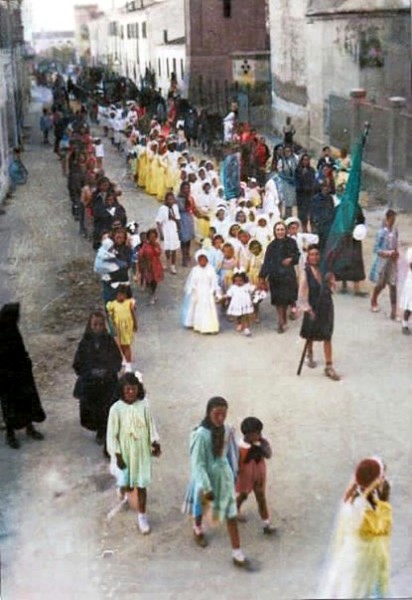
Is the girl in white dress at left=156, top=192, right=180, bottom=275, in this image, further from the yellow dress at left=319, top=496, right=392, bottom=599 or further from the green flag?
the yellow dress at left=319, top=496, right=392, bottom=599

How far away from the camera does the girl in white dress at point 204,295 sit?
1152 centimetres

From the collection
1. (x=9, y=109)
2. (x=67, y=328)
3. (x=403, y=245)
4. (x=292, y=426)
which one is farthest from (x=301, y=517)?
(x=9, y=109)

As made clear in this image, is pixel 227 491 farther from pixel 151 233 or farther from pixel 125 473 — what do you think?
pixel 151 233

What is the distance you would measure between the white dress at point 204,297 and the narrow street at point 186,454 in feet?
0.71

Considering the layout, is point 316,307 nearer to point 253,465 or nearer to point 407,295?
point 407,295

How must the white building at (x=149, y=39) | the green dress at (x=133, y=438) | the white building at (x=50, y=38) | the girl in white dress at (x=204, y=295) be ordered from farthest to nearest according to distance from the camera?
1. the white building at (x=50, y=38)
2. the white building at (x=149, y=39)
3. the girl in white dress at (x=204, y=295)
4. the green dress at (x=133, y=438)

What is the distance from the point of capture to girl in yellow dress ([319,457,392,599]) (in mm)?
5164

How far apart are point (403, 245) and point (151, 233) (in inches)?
187

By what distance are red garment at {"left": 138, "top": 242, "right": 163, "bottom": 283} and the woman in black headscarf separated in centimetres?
387

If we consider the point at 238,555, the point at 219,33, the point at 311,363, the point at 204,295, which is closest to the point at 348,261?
the point at 204,295

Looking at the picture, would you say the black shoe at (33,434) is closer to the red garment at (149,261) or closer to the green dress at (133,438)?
the green dress at (133,438)

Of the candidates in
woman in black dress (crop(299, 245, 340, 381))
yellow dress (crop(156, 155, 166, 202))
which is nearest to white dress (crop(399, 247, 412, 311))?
woman in black dress (crop(299, 245, 340, 381))

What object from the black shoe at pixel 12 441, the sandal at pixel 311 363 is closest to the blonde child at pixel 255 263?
the sandal at pixel 311 363

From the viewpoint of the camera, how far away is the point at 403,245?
50.6 ft
